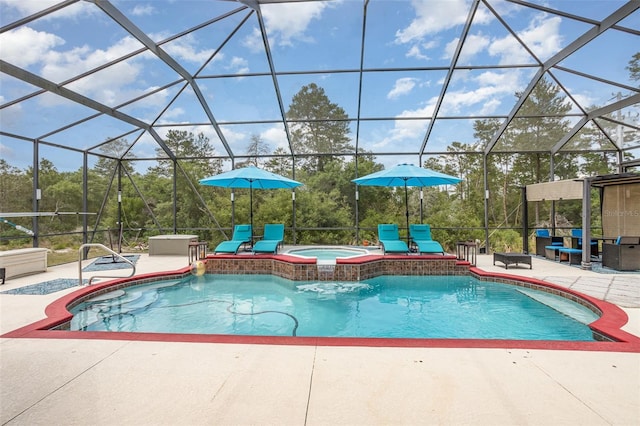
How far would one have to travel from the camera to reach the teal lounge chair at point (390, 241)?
8.09 meters

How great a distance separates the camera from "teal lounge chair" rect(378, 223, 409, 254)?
26.5 ft

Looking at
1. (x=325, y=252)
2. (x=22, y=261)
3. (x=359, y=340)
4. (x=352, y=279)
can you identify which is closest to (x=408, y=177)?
(x=352, y=279)

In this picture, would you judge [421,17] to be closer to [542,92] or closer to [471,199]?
[542,92]

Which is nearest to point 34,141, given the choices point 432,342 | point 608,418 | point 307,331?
point 307,331

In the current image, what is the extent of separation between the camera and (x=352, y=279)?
7270 millimetres

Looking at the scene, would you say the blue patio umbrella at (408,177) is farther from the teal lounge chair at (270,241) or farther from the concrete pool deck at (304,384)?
the concrete pool deck at (304,384)

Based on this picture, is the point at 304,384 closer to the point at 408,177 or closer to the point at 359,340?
the point at 359,340

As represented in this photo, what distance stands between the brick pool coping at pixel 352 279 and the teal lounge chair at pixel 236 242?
0.25 metres

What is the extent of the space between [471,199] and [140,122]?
42.4 feet

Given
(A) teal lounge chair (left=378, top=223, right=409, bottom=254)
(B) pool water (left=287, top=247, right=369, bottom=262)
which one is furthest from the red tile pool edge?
(B) pool water (left=287, top=247, right=369, bottom=262)

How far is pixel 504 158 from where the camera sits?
13.7m

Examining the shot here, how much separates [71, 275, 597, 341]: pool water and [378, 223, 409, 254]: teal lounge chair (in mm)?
1208

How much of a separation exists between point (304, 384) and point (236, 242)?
21.3 feet

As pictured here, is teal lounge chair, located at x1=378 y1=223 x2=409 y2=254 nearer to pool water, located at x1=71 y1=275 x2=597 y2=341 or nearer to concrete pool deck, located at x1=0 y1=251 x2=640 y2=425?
pool water, located at x1=71 y1=275 x2=597 y2=341
